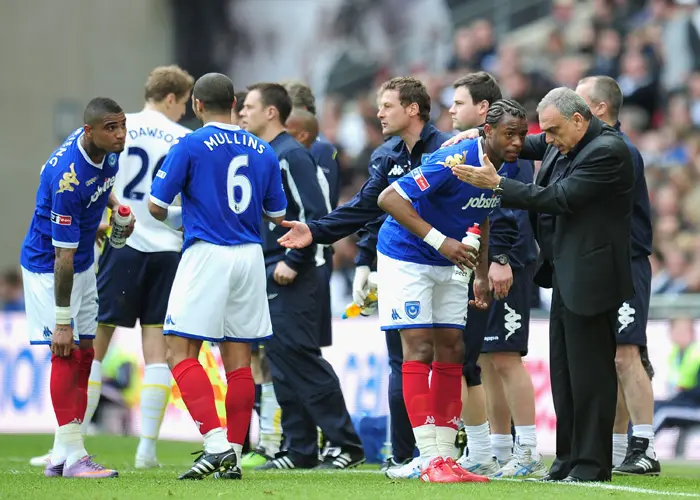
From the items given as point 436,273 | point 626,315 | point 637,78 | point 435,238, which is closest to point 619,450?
point 626,315

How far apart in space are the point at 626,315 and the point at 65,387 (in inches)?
142

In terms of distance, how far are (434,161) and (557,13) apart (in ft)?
39.4

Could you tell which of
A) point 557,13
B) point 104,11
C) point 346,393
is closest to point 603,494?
point 346,393

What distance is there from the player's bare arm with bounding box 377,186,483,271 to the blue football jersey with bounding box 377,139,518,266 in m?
0.05

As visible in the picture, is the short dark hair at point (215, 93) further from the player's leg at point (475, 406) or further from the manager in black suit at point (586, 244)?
the player's leg at point (475, 406)

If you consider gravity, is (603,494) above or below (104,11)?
below

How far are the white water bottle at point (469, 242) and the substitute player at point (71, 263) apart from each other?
209 centimetres

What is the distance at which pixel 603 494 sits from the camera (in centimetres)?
648

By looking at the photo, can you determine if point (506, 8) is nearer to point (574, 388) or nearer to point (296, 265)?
point (296, 265)

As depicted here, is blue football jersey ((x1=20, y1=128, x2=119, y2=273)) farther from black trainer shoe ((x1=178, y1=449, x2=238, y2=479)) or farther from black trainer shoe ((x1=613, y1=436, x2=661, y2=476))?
black trainer shoe ((x1=613, y1=436, x2=661, y2=476))

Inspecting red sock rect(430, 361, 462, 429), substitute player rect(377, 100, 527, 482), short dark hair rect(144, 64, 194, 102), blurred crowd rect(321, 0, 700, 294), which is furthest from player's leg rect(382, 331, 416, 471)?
blurred crowd rect(321, 0, 700, 294)

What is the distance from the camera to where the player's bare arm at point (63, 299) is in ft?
24.5

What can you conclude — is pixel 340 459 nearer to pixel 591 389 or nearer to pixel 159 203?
pixel 591 389

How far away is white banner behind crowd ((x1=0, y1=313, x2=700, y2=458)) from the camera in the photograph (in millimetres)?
11703
